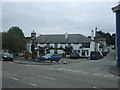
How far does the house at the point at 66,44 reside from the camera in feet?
246

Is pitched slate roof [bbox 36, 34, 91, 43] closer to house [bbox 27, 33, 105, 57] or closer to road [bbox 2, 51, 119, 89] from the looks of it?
house [bbox 27, 33, 105, 57]

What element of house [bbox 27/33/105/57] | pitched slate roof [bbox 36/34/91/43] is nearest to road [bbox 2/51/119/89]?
house [bbox 27/33/105/57]

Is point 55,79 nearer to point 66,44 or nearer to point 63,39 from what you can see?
point 66,44

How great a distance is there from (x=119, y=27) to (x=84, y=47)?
155 feet

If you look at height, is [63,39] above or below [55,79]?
above

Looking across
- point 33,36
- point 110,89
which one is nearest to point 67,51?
point 33,36

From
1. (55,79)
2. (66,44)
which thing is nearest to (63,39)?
(66,44)

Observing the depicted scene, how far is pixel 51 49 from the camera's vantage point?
3150 inches

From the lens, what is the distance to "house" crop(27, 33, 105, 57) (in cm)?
7506

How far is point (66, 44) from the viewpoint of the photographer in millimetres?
78562

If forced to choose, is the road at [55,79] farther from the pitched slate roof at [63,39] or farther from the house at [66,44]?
the pitched slate roof at [63,39]

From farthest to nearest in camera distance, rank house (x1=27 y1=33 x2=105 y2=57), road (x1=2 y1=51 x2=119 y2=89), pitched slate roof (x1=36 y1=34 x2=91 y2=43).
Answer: pitched slate roof (x1=36 y1=34 x2=91 y2=43) → house (x1=27 y1=33 x2=105 y2=57) → road (x1=2 y1=51 x2=119 y2=89)

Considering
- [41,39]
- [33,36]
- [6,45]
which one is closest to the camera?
[33,36]

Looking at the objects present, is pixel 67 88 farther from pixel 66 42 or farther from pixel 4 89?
pixel 66 42
